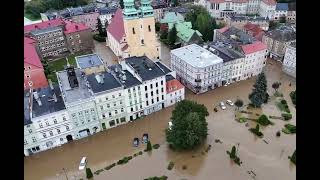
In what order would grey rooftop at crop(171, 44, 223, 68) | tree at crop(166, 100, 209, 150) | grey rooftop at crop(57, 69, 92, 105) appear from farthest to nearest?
1. grey rooftop at crop(171, 44, 223, 68)
2. grey rooftop at crop(57, 69, 92, 105)
3. tree at crop(166, 100, 209, 150)

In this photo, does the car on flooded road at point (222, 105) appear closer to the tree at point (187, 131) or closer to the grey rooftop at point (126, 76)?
the tree at point (187, 131)

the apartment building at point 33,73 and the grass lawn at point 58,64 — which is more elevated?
the apartment building at point 33,73

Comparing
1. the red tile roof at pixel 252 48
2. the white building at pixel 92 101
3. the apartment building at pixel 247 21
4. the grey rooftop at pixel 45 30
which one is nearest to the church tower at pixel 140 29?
the white building at pixel 92 101

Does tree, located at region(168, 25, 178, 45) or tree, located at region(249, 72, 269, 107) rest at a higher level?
tree, located at region(168, 25, 178, 45)

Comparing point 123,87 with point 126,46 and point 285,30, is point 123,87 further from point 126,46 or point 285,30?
point 285,30

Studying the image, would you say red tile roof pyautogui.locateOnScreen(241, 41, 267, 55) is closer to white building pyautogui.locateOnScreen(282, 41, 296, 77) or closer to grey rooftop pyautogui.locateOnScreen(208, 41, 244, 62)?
grey rooftop pyautogui.locateOnScreen(208, 41, 244, 62)

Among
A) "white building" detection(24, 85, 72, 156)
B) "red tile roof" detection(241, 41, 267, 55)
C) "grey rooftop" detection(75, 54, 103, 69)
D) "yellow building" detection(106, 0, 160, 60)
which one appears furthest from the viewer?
"yellow building" detection(106, 0, 160, 60)

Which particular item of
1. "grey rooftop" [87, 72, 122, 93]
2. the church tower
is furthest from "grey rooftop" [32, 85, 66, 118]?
the church tower
